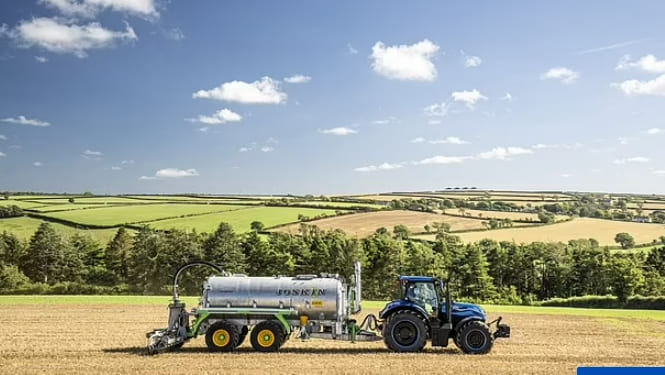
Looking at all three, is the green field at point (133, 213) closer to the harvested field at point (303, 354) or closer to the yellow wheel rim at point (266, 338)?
the harvested field at point (303, 354)

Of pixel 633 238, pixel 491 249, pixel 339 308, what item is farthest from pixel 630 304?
pixel 339 308

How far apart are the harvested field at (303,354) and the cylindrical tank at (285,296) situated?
1.36 m

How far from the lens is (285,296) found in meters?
19.7

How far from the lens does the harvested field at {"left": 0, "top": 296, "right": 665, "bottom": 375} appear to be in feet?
54.4

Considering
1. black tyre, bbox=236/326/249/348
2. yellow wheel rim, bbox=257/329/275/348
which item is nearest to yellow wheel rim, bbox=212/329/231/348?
black tyre, bbox=236/326/249/348

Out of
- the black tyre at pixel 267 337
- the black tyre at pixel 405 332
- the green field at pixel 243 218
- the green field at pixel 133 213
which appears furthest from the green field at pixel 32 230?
the black tyre at pixel 405 332

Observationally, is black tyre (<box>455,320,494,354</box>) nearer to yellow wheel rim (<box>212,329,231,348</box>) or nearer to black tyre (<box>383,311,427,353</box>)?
black tyre (<box>383,311,427,353</box>)

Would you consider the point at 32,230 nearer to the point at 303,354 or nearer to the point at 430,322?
the point at 303,354

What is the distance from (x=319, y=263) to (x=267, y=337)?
41275 millimetres

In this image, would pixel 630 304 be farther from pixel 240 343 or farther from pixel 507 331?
pixel 240 343

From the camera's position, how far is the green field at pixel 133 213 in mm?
80188

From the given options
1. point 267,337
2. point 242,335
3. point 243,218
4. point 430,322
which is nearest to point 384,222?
point 243,218

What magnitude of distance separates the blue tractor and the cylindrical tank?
172 centimetres

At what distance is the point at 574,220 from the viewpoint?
102 m
